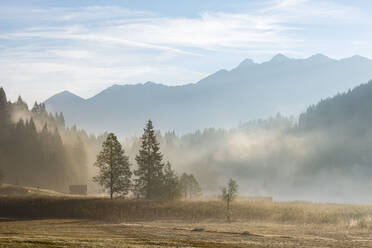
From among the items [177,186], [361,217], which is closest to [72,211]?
[177,186]

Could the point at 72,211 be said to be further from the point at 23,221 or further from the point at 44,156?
the point at 44,156

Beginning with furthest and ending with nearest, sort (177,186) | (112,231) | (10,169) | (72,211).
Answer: (10,169) < (177,186) < (72,211) < (112,231)

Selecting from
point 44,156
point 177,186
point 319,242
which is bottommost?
point 319,242

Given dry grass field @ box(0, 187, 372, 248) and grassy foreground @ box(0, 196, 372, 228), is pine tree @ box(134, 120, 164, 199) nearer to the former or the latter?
grassy foreground @ box(0, 196, 372, 228)

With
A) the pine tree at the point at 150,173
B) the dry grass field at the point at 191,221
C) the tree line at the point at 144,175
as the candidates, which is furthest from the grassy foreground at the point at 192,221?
the pine tree at the point at 150,173

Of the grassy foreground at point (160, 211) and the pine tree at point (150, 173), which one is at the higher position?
the pine tree at point (150, 173)

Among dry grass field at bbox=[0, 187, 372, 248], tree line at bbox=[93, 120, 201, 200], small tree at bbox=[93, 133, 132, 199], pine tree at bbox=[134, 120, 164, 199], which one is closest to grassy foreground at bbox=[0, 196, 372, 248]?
dry grass field at bbox=[0, 187, 372, 248]

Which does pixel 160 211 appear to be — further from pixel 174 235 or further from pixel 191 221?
pixel 174 235

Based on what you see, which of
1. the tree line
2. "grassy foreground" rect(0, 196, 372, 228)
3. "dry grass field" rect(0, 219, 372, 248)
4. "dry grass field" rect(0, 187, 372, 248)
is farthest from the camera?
the tree line

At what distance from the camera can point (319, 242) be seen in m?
52.9

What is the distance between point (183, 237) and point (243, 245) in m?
9.02

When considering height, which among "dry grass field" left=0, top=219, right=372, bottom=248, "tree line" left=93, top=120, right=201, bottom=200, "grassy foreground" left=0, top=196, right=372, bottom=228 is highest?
"tree line" left=93, top=120, right=201, bottom=200

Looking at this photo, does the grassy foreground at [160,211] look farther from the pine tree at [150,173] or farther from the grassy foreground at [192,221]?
the pine tree at [150,173]

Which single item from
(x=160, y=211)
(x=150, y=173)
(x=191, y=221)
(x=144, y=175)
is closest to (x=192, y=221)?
(x=191, y=221)
